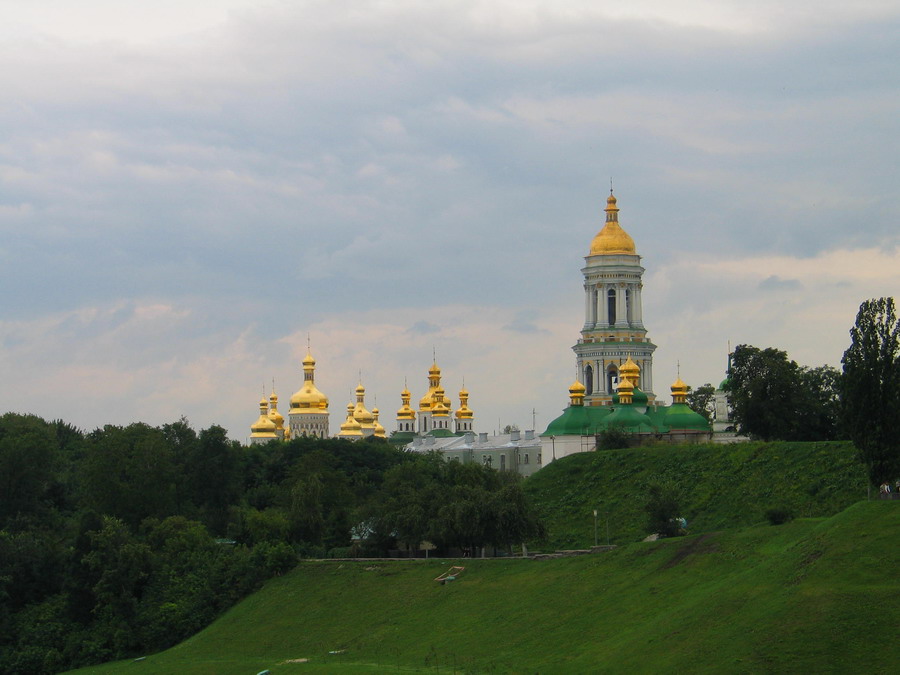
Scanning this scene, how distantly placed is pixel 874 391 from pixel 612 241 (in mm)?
70165

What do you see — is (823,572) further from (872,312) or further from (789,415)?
(789,415)

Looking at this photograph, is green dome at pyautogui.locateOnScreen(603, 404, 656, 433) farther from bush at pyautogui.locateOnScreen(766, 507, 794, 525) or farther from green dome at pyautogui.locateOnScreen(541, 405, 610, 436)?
bush at pyautogui.locateOnScreen(766, 507, 794, 525)

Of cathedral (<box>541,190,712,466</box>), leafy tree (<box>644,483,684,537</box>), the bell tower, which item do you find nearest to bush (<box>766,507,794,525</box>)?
leafy tree (<box>644,483,684,537</box>)

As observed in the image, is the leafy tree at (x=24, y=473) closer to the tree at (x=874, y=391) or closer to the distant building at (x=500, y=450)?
the distant building at (x=500, y=450)

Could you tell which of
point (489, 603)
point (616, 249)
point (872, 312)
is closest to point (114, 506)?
point (489, 603)

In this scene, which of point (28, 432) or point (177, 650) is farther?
point (28, 432)

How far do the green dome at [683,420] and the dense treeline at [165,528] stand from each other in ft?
61.5

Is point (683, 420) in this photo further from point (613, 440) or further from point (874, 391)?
point (874, 391)

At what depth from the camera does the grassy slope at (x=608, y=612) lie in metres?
35.4

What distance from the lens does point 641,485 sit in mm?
73688

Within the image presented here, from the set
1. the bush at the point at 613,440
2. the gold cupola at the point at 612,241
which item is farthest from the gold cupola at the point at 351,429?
the bush at the point at 613,440

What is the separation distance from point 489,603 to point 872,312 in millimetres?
A: 15183

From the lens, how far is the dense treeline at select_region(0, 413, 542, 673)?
58.9 m

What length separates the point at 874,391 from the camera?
45.3 meters
